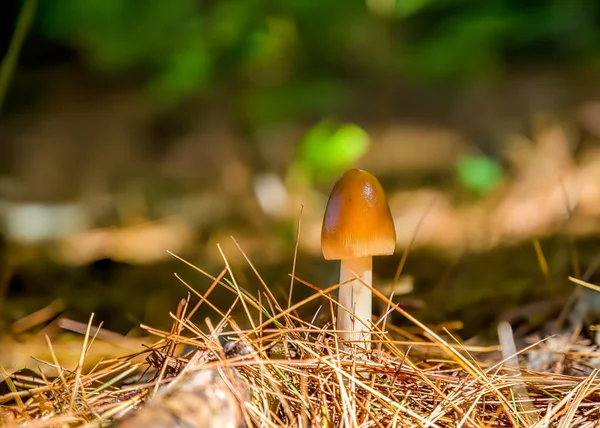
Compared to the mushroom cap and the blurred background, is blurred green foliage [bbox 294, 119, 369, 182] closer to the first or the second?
the blurred background

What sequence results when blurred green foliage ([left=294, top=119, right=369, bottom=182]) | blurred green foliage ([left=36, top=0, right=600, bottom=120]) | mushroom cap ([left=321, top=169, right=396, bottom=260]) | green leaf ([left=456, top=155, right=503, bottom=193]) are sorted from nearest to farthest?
mushroom cap ([left=321, top=169, right=396, bottom=260]) → blurred green foliage ([left=294, top=119, right=369, bottom=182]) → green leaf ([left=456, top=155, right=503, bottom=193]) → blurred green foliage ([left=36, top=0, right=600, bottom=120])

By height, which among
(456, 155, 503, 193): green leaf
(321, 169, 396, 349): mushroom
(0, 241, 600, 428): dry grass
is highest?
(321, 169, 396, 349): mushroom

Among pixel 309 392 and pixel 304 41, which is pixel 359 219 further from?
pixel 304 41

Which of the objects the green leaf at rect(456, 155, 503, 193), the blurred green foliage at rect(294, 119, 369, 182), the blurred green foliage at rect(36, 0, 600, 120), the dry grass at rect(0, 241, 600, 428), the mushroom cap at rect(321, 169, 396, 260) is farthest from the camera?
the blurred green foliage at rect(36, 0, 600, 120)

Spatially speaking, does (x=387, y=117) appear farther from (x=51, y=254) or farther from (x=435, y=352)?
(x=435, y=352)

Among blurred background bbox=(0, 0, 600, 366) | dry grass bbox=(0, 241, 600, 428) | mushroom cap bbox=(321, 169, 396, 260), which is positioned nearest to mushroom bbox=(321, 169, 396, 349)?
mushroom cap bbox=(321, 169, 396, 260)

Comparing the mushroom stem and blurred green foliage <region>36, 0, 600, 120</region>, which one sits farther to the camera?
blurred green foliage <region>36, 0, 600, 120</region>
